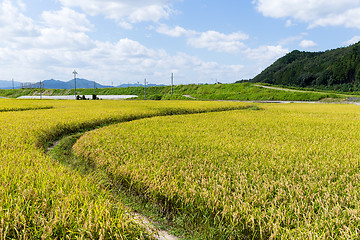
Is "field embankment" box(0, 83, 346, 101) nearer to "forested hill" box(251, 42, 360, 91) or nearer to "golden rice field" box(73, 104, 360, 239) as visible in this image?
"forested hill" box(251, 42, 360, 91)

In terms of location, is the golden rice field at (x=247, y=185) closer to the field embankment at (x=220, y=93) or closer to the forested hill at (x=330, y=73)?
the field embankment at (x=220, y=93)

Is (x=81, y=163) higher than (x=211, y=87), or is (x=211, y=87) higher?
(x=211, y=87)

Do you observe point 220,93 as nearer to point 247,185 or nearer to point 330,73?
point 330,73

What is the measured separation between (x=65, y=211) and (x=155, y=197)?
1.72m

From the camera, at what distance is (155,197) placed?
401cm

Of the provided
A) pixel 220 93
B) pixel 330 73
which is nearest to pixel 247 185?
pixel 220 93

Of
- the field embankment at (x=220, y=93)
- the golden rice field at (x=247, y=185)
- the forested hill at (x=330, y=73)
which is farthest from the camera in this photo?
the forested hill at (x=330, y=73)

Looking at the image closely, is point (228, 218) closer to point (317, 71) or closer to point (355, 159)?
point (355, 159)

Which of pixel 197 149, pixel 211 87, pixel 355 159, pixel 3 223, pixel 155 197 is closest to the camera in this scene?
pixel 3 223

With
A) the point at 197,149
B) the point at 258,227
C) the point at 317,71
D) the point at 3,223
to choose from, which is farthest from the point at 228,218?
the point at 317,71

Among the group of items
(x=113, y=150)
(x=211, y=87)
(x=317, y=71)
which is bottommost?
(x=113, y=150)

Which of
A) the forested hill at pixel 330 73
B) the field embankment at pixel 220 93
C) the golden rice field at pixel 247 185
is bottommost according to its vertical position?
the golden rice field at pixel 247 185

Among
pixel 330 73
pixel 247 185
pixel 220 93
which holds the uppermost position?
pixel 330 73

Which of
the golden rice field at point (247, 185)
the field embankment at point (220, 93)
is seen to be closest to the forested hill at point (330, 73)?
the field embankment at point (220, 93)
